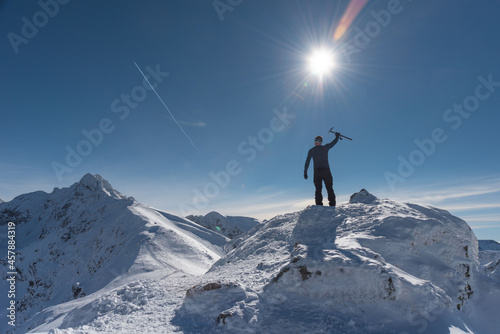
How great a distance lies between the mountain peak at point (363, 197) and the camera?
9.61m

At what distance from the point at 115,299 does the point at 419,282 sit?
24.7 ft

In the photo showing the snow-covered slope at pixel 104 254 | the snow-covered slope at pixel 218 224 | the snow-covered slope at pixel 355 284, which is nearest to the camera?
the snow-covered slope at pixel 355 284

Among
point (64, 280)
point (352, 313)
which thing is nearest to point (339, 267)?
point (352, 313)

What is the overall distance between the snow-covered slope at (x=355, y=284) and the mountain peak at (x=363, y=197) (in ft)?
4.31

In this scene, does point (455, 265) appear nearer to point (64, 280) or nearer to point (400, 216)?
point (400, 216)

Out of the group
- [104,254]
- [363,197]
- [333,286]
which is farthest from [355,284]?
[104,254]

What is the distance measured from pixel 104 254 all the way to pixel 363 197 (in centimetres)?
3611

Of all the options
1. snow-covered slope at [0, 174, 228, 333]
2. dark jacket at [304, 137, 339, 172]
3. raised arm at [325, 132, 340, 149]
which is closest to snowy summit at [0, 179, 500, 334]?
dark jacket at [304, 137, 339, 172]

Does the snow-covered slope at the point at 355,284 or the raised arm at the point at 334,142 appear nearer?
the snow-covered slope at the point at 355,284

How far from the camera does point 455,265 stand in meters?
6.69

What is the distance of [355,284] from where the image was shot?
4969 mm

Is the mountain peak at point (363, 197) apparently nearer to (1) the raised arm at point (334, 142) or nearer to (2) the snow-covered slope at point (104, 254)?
(1) the raised arm at point (334, 142)

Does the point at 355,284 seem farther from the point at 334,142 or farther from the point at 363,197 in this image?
the point at 334,142

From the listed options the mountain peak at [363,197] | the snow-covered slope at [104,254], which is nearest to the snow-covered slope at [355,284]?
the mountain peak at [363,197]
